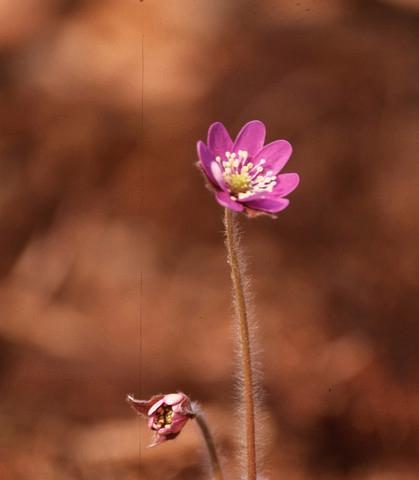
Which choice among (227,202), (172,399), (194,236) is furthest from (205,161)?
(194,236)

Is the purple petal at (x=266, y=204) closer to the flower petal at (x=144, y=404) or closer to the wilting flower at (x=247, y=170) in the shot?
the wilting flower at (x=247, y=170)

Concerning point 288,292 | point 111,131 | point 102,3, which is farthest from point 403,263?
point 102,3

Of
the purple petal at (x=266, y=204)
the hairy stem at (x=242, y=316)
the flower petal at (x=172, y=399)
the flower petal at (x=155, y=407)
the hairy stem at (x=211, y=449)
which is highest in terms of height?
the purple petal at (x=266, y=204)

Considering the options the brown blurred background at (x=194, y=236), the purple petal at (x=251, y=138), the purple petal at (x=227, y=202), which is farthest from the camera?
A: the brown blurred background at (x=194, y=236)

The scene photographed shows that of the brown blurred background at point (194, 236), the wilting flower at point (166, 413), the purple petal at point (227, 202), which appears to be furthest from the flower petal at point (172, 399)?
the brown blurred background at point (194, 236)

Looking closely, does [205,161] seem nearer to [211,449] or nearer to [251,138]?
[251,138]

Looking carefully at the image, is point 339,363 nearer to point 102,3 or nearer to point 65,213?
point 65,213

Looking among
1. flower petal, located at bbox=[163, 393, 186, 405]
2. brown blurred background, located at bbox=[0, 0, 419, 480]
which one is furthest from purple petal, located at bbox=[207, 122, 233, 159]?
brown blurred background, located at bbox=[0, 0, 419, 480]

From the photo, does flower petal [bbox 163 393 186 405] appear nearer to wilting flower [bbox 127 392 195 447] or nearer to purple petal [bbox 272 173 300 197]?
wilting flower [bbox 127 392 195 447]
